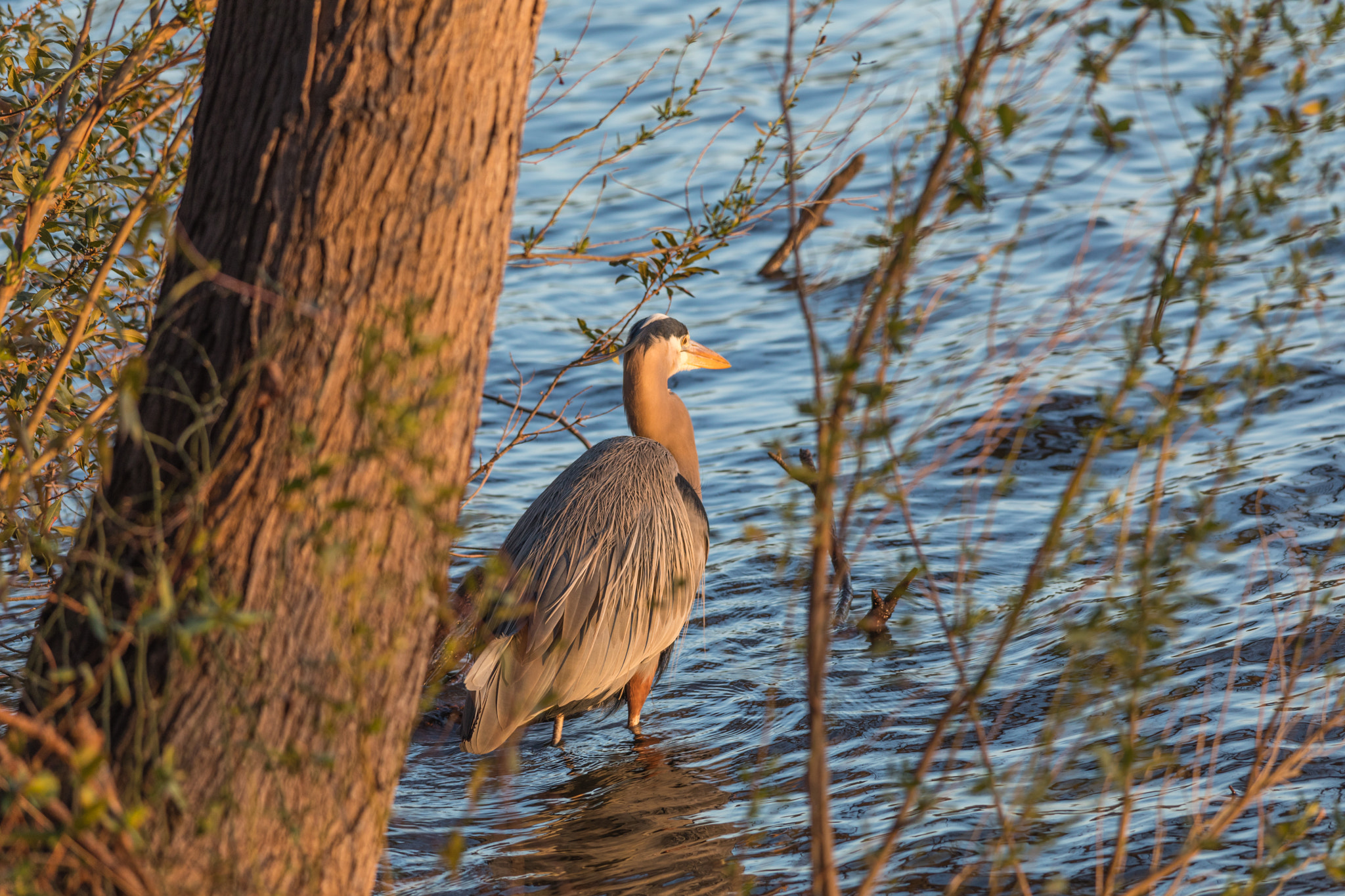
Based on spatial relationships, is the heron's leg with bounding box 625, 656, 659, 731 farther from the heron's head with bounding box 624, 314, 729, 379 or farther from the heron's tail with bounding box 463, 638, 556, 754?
the heron's head with bounding box 624, 314, 729, 379

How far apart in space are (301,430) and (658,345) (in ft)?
14.6

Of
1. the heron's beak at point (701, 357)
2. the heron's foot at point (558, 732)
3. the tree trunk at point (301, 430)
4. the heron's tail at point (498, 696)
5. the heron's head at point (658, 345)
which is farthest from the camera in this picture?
the heron's beak at point (701, 357)

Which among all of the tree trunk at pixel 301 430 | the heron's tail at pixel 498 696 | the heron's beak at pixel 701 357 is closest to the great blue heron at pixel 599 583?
the heron's tail at pixel 498 696

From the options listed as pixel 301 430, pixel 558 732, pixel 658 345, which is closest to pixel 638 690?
pixel 558 732

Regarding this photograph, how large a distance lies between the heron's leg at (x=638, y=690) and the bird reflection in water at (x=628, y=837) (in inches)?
14.0

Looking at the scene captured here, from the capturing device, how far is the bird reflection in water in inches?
163

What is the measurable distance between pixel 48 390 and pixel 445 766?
2.57m

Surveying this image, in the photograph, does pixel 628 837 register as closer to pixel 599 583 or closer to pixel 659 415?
pixel 599 583

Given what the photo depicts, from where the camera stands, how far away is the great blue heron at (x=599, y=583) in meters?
4.99

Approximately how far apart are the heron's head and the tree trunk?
13.0 feet

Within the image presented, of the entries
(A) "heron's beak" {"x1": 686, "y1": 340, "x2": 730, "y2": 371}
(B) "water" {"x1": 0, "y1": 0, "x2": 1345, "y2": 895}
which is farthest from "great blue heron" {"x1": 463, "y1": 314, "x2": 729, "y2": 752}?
(A) "heron's beak" {"x1": 686, "y1": 340, "x2": 730, "y2": 371}

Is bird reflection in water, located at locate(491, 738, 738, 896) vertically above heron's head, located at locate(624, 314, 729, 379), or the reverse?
heron's head, located at locate(624, 314, 729, 379)

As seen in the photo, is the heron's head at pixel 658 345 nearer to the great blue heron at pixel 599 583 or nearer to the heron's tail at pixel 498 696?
the great blue heron at pixel 599 583

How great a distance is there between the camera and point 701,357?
6.70 meters
